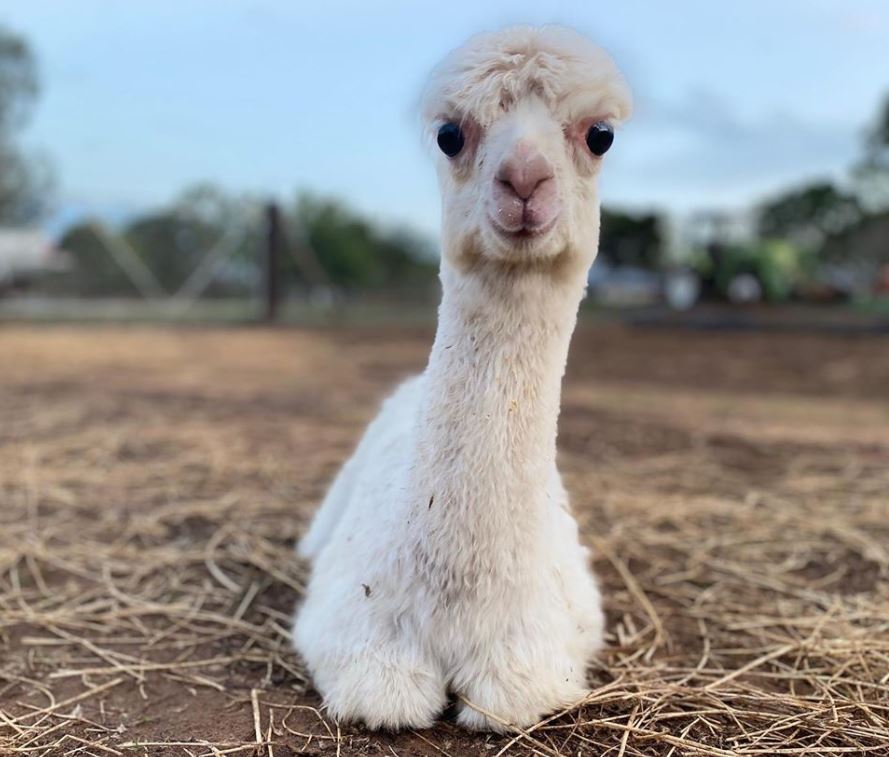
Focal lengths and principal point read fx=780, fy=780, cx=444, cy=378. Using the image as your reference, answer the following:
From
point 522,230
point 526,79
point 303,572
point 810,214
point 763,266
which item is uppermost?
point 810,214

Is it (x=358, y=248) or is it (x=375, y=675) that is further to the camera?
(x=358, y=248)

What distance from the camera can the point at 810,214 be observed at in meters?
20.8

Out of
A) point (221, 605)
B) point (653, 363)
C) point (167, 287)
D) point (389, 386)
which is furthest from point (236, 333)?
point (221, 605)

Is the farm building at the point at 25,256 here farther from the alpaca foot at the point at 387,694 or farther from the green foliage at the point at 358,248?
the alpaca foot at the point at 387,694

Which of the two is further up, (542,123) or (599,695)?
(542,123)

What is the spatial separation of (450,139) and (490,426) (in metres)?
0.68

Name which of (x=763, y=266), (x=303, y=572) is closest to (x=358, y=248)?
(x=763, y=266)

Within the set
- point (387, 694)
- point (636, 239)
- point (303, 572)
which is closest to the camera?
point (387, 694)

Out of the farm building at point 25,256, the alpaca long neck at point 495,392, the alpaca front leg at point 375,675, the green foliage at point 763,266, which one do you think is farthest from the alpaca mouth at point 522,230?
the green foliage at point 763,266

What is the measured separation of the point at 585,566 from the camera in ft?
8.42

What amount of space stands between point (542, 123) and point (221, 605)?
1.98 metres

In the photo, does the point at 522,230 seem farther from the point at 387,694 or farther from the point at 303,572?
the point at 303,572

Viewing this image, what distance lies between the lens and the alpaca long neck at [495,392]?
1845 mm

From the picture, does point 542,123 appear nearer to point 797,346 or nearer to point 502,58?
point 502,58
